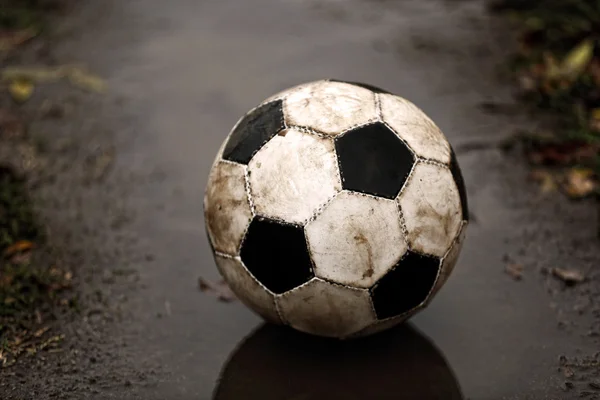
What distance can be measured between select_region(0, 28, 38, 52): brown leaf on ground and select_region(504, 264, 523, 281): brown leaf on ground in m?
4.09

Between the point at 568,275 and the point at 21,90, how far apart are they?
3.78 m

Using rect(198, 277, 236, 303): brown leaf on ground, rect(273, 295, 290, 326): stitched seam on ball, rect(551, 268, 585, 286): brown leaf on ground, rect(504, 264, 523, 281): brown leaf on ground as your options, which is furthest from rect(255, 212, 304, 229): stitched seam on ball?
rect(551, 268, 585, 286): brown leaf on ground

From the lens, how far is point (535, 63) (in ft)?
18.3

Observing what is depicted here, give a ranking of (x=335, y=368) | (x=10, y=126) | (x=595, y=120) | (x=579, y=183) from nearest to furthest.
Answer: (x=335, y=368), (x=579, y=183), (x=595, y=120), (x=10, y=126)

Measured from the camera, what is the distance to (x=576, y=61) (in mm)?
5344

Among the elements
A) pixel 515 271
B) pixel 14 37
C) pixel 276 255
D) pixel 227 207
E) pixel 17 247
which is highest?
pixel 227 207

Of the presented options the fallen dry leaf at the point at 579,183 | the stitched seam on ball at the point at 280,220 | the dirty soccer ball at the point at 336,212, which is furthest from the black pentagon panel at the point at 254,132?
the fallen dry leaf at the point at 579,183

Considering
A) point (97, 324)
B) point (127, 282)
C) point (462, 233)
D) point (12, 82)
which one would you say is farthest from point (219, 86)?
point (462, 233)

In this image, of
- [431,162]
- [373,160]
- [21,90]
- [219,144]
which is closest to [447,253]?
[431,162]

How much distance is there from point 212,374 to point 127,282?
822mm

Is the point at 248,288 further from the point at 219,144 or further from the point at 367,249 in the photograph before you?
the point at 219,144

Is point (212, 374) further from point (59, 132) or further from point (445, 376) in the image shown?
point (59, 132)

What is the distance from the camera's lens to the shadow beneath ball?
3251mm

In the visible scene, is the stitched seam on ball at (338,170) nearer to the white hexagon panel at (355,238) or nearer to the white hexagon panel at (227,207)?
the white hexagon panel at (355,238)
